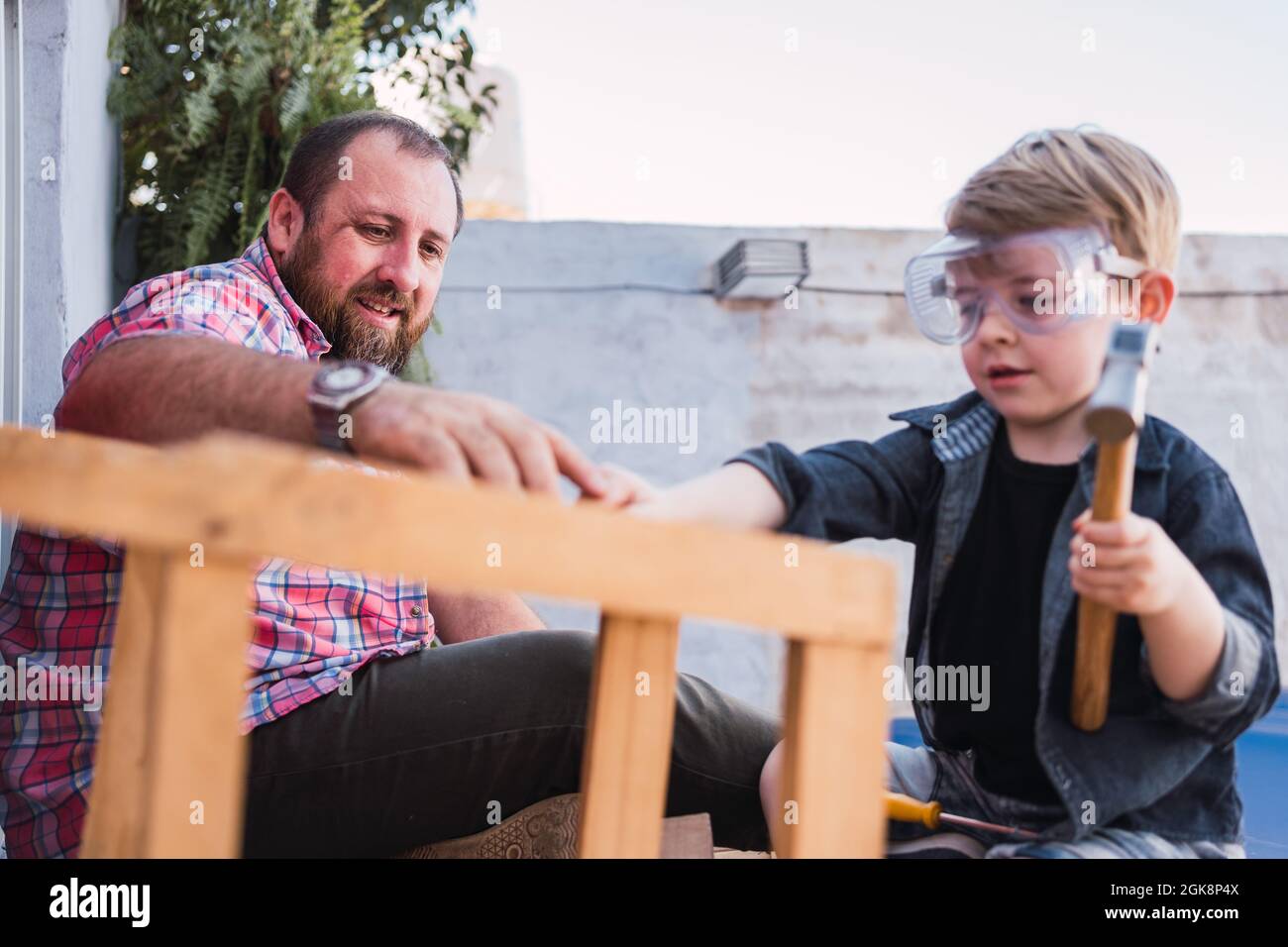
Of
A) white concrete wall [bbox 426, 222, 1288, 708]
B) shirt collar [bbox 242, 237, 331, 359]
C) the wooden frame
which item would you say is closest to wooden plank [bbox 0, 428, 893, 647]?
the wooden frame

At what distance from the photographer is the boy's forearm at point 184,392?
1.35 m

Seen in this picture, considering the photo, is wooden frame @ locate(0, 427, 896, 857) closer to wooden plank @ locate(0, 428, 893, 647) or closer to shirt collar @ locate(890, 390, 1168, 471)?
wooden plank @ locate(0, 428, 893, 647)

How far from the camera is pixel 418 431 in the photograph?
1.13m

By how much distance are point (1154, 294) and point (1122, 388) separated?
351 mm

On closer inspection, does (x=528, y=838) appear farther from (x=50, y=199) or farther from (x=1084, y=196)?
(x=50, y=199)

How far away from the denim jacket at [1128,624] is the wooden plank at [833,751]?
0.50 m

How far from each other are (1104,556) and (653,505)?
0.50 m

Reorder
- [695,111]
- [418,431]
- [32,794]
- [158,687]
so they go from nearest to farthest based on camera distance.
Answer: [158,687] → [418,431] → [32,794] → [695,111]

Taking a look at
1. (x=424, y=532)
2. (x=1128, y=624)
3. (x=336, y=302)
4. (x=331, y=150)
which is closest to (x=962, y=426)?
(x=1128, y=624)

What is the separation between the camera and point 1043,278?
147cm

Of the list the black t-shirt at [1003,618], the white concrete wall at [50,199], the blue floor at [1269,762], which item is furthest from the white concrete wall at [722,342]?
the black t-shirt at [1003,618]

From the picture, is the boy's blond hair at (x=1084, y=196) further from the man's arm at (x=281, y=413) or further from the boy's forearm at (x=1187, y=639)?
the man's arm at (x=281, y=413)
